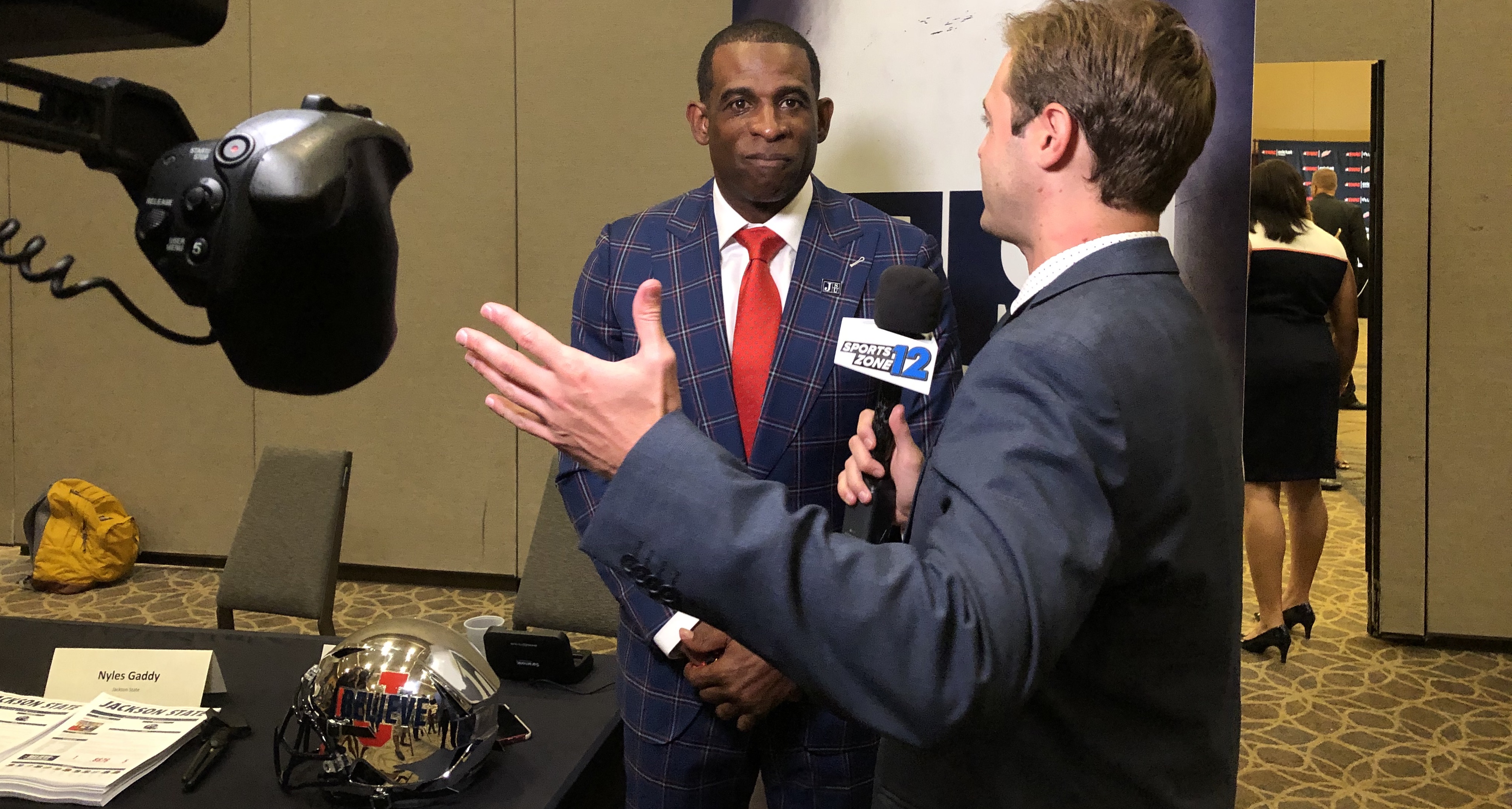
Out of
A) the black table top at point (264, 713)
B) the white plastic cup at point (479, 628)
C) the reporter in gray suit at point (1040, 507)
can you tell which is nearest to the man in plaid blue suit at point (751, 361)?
the black table top at point (264, 713)

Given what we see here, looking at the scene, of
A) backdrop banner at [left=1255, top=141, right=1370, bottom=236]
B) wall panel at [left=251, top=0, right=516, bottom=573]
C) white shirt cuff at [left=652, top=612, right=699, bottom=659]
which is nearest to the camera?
white shirt cuff at [left=652, top=612, right=699, bottom=659]

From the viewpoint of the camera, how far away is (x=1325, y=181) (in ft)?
14.2

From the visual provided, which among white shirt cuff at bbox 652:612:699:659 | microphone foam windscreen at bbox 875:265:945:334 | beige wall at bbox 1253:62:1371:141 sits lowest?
white shirt cuff at bbox 652:612:699:659

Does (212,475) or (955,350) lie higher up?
(955,350)

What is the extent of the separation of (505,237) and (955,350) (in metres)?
3.14

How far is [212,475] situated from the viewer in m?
4.99

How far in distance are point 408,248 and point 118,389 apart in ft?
5.35

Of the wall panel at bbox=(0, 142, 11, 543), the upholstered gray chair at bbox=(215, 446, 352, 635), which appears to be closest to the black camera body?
the upholstered gray chair at bbox=(215, 446, 352, 635)

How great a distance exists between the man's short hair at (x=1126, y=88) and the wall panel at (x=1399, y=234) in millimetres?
3468

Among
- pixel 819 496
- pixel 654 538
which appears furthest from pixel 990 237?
pixel 654 538

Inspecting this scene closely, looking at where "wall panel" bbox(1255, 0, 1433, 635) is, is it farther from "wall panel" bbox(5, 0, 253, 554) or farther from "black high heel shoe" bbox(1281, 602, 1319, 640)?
"wall panel" bbox(5, 0, 253, 554)

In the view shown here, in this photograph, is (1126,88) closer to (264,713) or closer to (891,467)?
(891,467)

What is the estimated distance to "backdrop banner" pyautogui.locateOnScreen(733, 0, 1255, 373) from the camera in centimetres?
258

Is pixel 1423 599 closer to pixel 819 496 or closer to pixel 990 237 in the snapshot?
pixel 990 237
